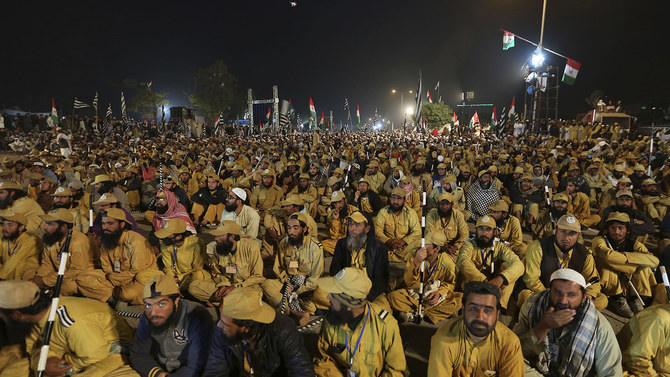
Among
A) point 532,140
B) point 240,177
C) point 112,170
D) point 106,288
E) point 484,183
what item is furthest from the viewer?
point 532,140

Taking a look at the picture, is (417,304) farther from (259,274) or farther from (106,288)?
(106,288)

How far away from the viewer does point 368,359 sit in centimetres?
281

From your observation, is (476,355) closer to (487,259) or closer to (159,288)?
(487,259)

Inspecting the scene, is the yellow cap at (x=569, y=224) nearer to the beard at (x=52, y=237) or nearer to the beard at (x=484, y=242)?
the beard at (x=484, y=242)

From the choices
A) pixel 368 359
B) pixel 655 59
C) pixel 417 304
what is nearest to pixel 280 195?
pixel 417 304

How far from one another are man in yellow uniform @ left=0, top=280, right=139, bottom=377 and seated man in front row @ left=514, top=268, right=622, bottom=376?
3.34 metres

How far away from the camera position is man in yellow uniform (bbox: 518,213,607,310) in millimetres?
4172

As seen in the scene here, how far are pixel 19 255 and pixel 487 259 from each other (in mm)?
6100

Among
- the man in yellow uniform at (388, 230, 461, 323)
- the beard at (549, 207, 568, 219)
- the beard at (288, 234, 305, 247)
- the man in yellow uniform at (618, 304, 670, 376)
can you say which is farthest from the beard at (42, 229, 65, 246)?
the beard at (549, 207, 568, 219)

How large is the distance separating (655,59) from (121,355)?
158ft

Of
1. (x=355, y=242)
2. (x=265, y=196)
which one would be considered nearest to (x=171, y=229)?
(x=355, y=242)

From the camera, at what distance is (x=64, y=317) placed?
2.94 metres

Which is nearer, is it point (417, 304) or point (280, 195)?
point (417, 304)

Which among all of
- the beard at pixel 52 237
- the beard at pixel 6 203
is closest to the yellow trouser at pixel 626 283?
the beard at pixel 52 237
